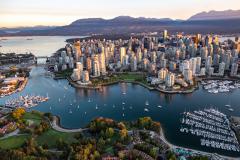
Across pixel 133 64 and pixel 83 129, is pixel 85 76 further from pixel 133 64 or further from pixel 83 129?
pixel 83 129

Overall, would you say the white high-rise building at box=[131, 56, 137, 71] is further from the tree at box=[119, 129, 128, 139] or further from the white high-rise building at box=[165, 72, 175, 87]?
the tree at box=[119, 129, 128, 139]

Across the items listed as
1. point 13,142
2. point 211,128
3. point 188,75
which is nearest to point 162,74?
point 188,75

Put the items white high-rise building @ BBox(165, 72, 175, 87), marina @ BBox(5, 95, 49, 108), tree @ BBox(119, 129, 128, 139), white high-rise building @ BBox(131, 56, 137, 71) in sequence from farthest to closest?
white high-rise building @ BBox(131, 56, 137, 71), white high-rise building @ BBox(165, 72, 175, 87), marina @ BBox(5, 95, 49, 108), tree @ BBox(119, 129, 128, 139)

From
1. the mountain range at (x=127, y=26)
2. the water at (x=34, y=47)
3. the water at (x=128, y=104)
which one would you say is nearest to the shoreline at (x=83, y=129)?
the water at (x=128, y=104)

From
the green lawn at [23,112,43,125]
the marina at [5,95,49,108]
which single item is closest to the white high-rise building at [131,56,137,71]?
the marina at [5,95,49,108]

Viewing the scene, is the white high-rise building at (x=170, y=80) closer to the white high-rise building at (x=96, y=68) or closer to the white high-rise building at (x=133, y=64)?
the white high-rise building at (x=133, y=64)

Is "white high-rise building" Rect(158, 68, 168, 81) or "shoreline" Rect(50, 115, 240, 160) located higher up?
"white high-rise building" Rect(158, 68, 168, 81)

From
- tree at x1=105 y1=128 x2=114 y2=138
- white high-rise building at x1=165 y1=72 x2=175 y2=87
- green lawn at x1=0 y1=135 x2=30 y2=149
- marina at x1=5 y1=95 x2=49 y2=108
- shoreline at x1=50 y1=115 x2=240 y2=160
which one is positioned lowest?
shoreline at x1=50 y1=115 x2=240 y2=160
